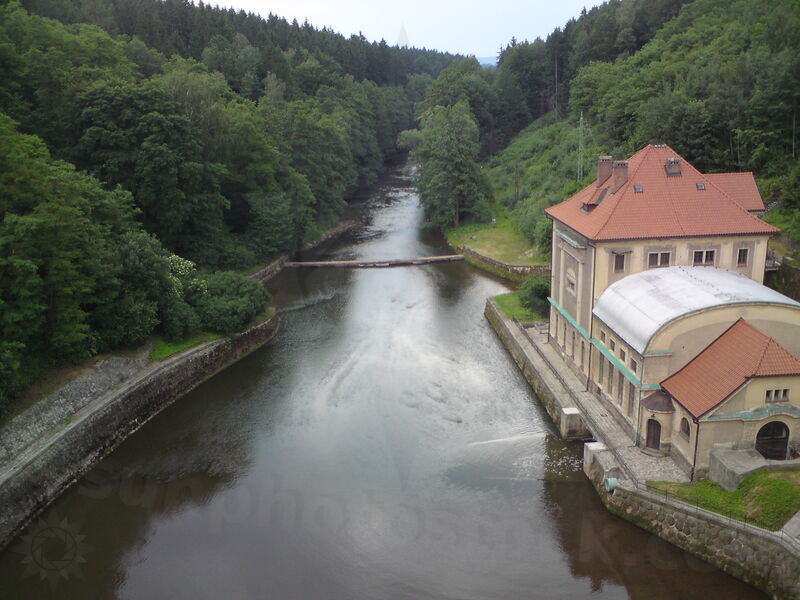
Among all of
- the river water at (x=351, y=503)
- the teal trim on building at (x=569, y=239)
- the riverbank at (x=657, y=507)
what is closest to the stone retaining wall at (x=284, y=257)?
the river water at (x=351, y=503)

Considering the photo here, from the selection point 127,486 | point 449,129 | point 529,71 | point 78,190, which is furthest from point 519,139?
point 127,486

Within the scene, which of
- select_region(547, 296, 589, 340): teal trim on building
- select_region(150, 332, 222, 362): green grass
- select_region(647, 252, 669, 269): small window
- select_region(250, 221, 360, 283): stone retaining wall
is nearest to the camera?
select_region(647, 252, 669, 269): small window

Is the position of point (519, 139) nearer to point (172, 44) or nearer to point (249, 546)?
point (172, 44)

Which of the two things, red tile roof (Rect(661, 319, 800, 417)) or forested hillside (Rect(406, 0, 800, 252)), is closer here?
red tile roof (Rect(661, 319, 800, 417))

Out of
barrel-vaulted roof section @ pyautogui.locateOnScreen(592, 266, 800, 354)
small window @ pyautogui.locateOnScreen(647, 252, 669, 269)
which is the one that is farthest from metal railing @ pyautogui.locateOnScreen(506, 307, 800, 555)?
small window @ pyautogui.locateOnScreen(647, 252, 669, 269)

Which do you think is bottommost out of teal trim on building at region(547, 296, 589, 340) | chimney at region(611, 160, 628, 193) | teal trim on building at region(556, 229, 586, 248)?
teal trim on building at region(547, 296, 589, 340)

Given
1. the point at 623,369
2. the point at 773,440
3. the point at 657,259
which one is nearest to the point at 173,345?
the point at 623,369

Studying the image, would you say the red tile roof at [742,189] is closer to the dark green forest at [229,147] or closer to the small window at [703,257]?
the dark green forest at [229,147]

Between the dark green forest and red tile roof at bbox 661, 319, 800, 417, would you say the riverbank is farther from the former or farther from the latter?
the dark green forest

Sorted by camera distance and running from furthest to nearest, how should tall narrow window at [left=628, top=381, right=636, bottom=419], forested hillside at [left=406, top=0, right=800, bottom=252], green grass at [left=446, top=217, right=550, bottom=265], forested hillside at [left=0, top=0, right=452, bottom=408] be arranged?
1. green grass at [left=446, top=217, right=550, bottom=265]
2. forested hillside at [left=406, top=0, right=800, bottom=252]
3. forested hillside at [left=0, top=0, right=452, bottom=408]
4. tall narrow window at [left=628, top=381, right=636, bottom=419]
